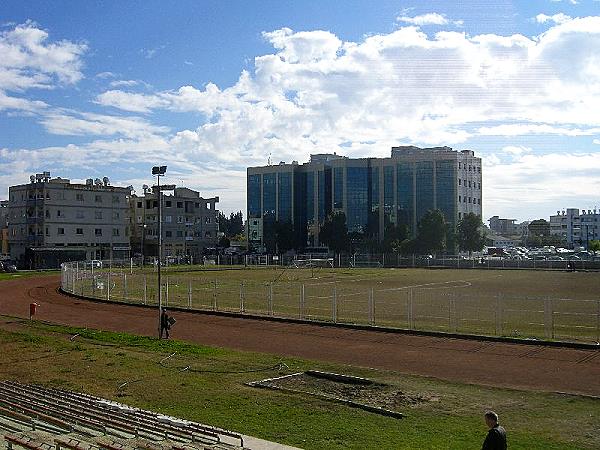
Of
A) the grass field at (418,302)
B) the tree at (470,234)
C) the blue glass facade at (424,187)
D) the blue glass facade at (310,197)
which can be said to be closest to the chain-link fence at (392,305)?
the grass field at (418,302)

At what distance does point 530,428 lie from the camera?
1493cm

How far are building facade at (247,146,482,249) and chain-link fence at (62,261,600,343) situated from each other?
7564 centimetres

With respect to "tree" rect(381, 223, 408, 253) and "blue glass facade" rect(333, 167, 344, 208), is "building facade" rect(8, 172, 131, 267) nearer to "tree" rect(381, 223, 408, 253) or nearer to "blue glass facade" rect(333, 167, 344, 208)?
"tree" rect(381, 223, 408, 253)

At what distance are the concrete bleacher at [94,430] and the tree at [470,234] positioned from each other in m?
115

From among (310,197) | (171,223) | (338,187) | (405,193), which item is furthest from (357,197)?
(171,223)

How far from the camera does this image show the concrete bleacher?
11.3 m

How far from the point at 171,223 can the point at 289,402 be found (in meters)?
110

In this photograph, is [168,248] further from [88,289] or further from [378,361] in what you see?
[378,361]

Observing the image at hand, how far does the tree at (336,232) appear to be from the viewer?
130 meters

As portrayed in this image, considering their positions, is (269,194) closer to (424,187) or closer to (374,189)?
(374,189)

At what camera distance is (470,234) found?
125 metres

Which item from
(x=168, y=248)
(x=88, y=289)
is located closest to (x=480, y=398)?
(x=88, y=289)

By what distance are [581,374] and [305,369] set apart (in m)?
9.02

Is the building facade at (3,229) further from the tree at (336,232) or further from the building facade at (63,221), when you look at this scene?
the tree at (336,232)
